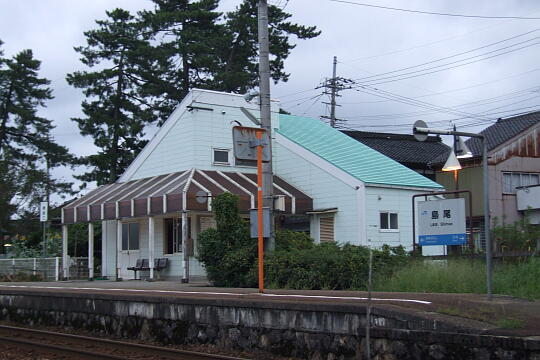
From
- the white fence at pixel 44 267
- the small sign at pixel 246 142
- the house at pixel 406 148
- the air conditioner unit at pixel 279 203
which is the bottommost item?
the white fence at pixel 44 267

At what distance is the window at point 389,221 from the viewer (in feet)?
83.8

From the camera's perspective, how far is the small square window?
27172mm

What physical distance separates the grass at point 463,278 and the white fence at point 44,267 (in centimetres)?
1940

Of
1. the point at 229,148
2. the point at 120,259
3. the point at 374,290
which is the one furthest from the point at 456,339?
A: the point at 120,259

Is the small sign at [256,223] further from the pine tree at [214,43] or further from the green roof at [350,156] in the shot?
the pine tree at [214,43]

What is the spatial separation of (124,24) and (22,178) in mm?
11266

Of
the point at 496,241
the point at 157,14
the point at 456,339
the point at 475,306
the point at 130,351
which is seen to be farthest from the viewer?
the point at 157,14

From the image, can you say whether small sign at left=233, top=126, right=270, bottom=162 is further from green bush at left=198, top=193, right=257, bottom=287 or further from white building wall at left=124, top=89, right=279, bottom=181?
white building wall at left=124, top=89, right=279, bottom=181

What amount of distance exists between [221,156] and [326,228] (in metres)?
5.02

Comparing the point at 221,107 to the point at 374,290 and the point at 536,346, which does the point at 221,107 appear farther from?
the point at 536,346

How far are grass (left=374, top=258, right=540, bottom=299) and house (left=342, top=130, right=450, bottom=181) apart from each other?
25.1m

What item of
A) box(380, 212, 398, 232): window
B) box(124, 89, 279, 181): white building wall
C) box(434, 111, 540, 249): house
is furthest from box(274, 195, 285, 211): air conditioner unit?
box(434, 111, 540, 249): house

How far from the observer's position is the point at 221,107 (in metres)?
27.5

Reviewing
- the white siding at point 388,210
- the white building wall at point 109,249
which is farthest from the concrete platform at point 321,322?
the white building wall at point 109,249
